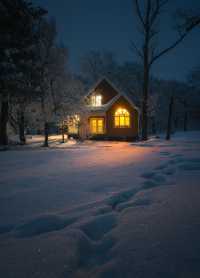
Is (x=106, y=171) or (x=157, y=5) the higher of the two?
(x=157, y=5)

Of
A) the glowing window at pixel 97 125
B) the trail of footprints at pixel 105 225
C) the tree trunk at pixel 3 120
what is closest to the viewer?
the trail of footprints at pixel 105 225

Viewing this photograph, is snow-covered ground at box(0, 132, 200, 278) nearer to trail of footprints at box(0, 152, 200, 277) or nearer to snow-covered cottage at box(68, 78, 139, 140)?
trail of footprints at box(0, 152, 200, 277)

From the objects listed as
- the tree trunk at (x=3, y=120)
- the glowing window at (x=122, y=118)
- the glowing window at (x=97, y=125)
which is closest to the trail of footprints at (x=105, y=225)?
the tree trunk at (x=3, y=120)

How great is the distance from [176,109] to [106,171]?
4615 cm

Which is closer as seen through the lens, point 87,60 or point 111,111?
point 111,111

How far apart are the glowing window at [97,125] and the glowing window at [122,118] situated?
1961 mm

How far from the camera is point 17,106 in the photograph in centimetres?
1789

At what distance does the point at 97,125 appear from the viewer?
24656 millimetres

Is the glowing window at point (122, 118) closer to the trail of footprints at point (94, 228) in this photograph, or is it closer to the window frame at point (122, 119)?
the window frame at point (122, 119)

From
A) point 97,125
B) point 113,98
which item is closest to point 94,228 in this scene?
point 113,98

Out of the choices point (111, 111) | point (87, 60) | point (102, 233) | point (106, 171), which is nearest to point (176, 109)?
point (87, 60)

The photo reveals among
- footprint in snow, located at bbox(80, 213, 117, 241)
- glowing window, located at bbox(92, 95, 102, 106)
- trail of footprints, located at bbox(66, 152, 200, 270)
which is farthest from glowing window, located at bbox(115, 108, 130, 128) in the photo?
footprint in snow, located at bbox(80, 213, 117, 241)

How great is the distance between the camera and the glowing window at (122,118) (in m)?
23.4

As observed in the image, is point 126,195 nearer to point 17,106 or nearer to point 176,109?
point 17,106
